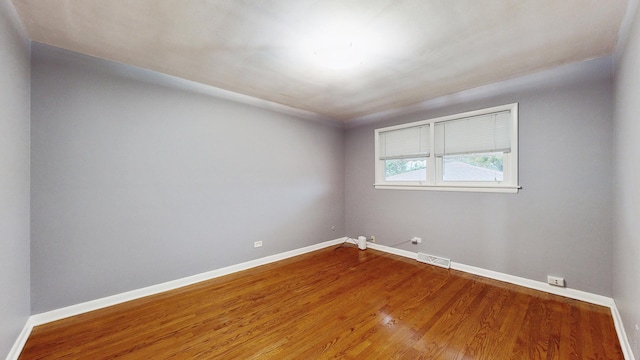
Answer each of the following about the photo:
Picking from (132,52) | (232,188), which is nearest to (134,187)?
(232,188)

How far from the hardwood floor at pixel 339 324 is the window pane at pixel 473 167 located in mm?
1362

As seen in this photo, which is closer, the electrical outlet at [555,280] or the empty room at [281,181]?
the empty room at [281,181]

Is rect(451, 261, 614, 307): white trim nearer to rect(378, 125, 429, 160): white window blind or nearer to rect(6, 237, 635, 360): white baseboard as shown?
rect(6, 237, 635, 360): white baseboard

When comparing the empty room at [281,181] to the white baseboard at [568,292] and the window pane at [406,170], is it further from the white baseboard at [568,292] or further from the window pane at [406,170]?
the window pane at [406,170]

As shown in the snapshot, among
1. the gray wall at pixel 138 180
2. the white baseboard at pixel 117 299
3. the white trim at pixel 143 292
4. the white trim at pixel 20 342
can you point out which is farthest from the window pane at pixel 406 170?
the white trim at pixel 20 342

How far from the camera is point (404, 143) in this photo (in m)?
4.23

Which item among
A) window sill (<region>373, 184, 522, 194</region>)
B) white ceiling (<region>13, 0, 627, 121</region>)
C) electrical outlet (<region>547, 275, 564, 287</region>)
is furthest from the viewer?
window sill (<region>373, 184, 522, 194</region>)

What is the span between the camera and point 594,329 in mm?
2082

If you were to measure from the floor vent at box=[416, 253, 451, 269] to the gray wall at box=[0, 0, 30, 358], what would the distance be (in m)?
4.30

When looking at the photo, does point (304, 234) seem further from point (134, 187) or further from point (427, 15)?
point (427, 15)

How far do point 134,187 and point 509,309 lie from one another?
4085 millimetres

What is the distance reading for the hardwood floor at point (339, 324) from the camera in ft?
6.06

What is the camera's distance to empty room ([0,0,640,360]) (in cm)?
182

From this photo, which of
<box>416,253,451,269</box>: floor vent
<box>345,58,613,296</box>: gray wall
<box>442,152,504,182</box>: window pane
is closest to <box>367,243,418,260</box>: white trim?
<box>416,253,451,269</box>: floor vent
